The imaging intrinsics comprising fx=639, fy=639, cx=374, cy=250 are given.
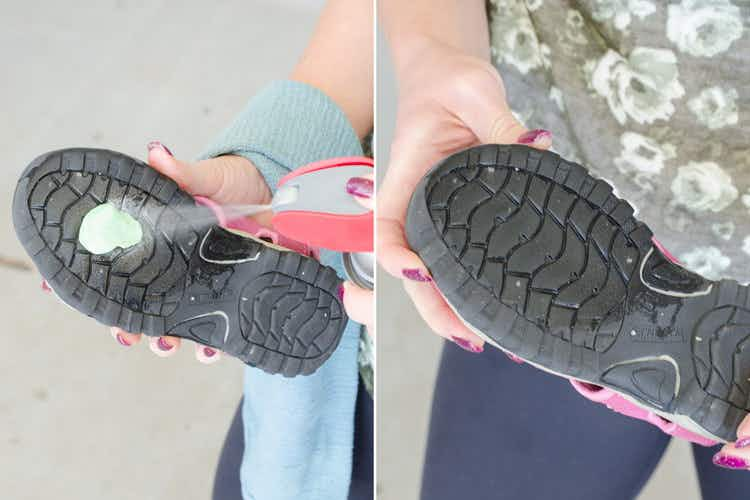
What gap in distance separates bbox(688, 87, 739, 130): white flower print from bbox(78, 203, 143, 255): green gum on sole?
0.22 metres

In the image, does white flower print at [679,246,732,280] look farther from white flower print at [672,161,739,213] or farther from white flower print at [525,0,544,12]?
white flower print at [525,0,544,12]

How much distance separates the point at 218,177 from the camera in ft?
0.77

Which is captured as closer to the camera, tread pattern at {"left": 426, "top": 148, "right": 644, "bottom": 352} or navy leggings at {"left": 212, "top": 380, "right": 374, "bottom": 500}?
tread pattern at {"left": 426, "top": 148, "right": 644, "bottom": 352}

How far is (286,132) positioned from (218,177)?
34 millimetres

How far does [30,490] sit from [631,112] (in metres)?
0.33

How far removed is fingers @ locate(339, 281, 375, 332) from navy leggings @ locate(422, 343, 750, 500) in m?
0.15

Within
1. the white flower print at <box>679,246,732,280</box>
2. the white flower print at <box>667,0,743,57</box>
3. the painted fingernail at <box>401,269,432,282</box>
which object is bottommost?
the painted fingernail at <box>401,269,432,282</box>

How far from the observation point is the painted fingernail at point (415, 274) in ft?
0.63

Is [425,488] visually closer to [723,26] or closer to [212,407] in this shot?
[212,407]

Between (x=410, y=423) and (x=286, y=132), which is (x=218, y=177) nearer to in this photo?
(x=286, y=132)

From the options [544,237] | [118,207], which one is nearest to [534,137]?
[544,237]

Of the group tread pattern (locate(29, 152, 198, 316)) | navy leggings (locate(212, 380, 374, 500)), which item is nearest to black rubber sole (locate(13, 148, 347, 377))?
tread pattern (locate(29, 152, 198, 316))

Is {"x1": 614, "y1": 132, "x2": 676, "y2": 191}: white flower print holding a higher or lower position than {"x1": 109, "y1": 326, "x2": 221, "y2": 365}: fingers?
higher

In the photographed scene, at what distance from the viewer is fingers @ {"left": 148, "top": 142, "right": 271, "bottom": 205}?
0.69 ft
